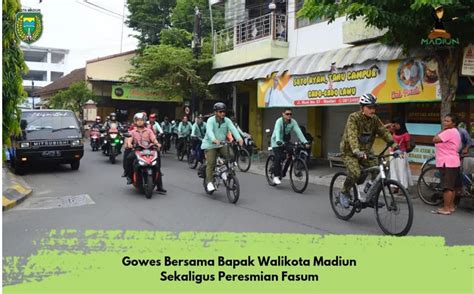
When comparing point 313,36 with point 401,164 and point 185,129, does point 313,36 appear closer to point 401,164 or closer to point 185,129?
point 185,129

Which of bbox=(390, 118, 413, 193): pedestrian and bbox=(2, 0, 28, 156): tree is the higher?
bbox=(2, 0, 28, 156): tree

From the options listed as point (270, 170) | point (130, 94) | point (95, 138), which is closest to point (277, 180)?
point (270, 170)

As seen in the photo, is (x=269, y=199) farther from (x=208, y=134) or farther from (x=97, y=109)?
(x=97, y=109)

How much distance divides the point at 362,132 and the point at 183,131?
415 inches

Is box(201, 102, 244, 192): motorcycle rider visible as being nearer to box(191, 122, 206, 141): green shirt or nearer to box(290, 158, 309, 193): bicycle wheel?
box(290, 158, 309, 193): bicycle wheel

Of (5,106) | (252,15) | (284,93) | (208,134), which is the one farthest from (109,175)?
(252,15)

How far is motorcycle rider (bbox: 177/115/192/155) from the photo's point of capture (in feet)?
53.7

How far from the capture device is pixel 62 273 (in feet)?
15.4

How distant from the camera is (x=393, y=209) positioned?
5.99 m

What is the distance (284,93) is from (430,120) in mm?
4428

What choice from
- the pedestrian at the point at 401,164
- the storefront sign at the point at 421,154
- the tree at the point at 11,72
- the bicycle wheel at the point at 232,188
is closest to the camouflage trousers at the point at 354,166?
the bicycle wheel at the point at 232,188

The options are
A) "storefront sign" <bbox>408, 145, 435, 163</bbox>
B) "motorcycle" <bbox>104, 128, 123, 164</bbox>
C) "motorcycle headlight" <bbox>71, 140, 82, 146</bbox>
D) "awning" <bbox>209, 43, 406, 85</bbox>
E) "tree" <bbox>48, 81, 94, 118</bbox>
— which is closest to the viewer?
"awning" <bbox>209, 43, 406, 85</bbox>

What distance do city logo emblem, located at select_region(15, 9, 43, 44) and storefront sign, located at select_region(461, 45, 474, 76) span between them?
787 centimetres

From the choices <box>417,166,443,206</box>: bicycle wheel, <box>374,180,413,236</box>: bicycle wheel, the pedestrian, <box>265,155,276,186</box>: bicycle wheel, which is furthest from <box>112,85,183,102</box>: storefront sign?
<box>374,180,413,236</box>: bicycle wheel
